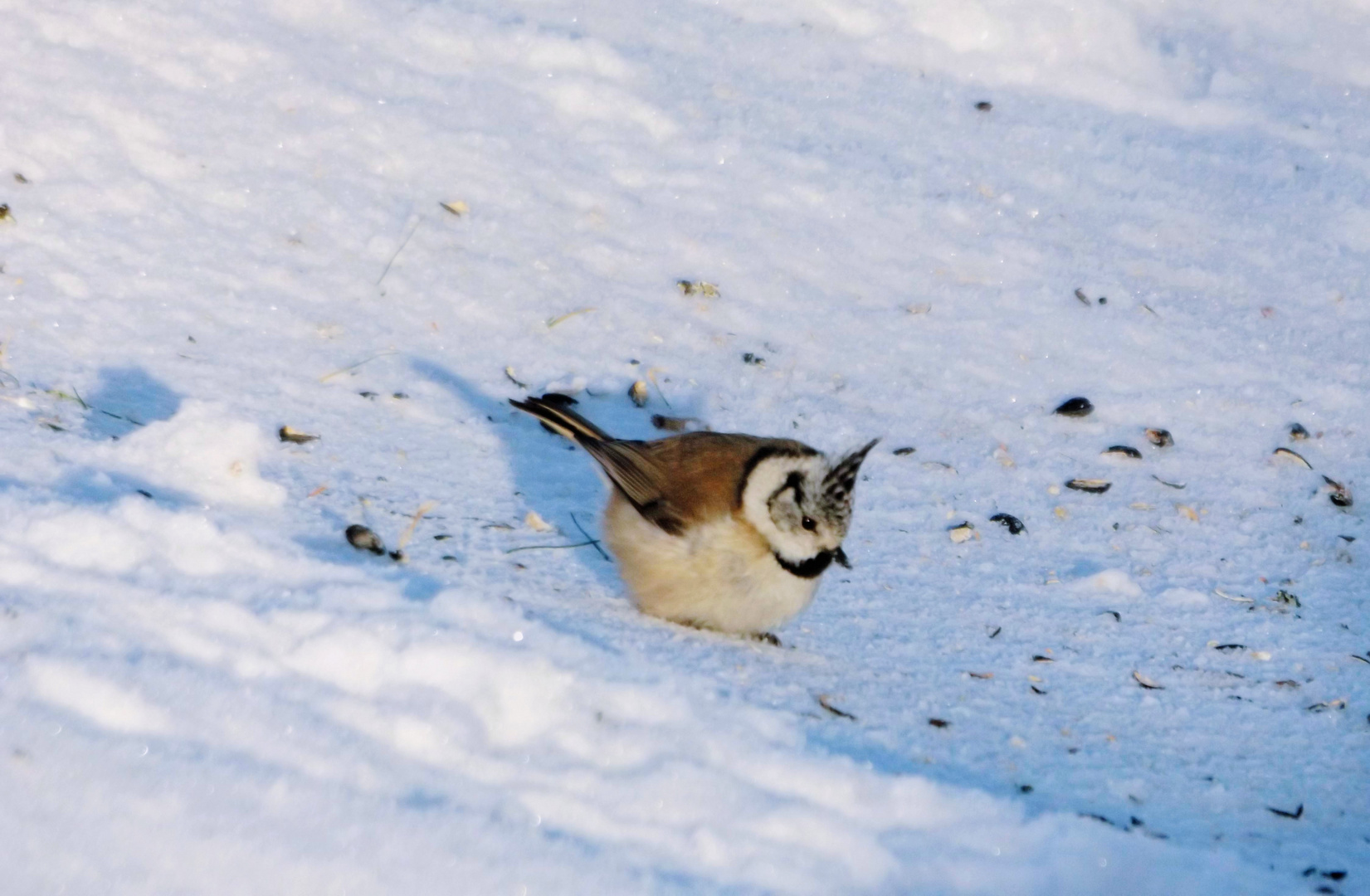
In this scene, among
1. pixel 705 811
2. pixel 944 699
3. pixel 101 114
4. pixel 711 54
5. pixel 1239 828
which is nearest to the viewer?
pixel 705 811

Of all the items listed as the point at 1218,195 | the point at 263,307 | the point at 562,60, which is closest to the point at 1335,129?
the point at 1218,195

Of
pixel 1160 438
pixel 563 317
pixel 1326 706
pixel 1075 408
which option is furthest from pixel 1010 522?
pixel 563 317

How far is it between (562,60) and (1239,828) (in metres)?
4.29

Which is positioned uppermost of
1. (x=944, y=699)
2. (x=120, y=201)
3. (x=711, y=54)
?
(x=711, y=54)

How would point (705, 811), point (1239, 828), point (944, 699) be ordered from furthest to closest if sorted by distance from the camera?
1. point (944, 699)
2. point (1239, 828)
3. point (705, 811)

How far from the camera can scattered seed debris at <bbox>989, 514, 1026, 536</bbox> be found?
4246 millimetres

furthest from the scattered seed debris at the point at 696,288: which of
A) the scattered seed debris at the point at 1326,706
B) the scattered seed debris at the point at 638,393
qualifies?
the scattered seed debris at the point at 1326,706

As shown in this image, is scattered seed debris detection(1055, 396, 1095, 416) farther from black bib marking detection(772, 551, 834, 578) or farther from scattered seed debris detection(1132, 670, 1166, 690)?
black bib marking detection(772, 551, 834, 578)

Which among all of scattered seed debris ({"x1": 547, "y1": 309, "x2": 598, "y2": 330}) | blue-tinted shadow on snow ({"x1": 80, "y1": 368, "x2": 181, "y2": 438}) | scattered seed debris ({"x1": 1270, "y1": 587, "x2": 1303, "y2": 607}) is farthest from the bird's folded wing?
scattered seed debris ({"x1": 1270, "y1": 587, "x2": 1303, "y2": 607})

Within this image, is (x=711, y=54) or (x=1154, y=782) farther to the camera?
(x=711, y=54)

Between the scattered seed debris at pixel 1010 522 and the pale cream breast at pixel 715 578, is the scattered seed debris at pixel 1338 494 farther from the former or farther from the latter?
the pale cream breast at pixel 715 578

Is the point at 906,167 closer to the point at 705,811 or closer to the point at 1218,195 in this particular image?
the point at 1218,195

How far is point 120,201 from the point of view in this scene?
15.2 ft

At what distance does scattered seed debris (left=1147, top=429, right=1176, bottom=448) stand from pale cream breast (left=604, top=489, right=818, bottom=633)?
190 centimetres
